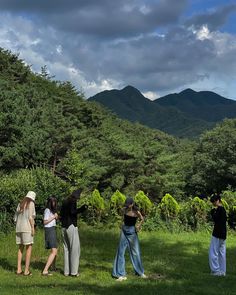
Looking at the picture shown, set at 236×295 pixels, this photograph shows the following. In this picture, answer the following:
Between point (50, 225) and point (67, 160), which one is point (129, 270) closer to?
point (50, 225)

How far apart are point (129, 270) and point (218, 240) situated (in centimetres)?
214

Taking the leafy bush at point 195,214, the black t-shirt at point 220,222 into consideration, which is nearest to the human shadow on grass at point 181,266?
the black t-shirt at point 220,222

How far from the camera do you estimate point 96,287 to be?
8.73m

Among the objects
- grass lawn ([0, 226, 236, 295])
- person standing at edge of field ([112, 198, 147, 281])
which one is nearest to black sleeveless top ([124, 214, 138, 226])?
person standing at edge of field ([112, 198, 147, 281])

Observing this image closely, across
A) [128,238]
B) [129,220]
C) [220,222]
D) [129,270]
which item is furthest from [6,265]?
[220,222]

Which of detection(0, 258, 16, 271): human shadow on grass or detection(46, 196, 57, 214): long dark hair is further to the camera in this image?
detection(0, 258, 16, 271): human shadow on grass

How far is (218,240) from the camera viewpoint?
34.0 feet

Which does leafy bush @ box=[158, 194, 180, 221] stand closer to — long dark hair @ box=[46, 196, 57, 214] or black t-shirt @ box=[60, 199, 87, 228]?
long dark hair @ box=[46, 196, 57, 214]

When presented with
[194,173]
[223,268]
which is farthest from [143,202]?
[194,173]

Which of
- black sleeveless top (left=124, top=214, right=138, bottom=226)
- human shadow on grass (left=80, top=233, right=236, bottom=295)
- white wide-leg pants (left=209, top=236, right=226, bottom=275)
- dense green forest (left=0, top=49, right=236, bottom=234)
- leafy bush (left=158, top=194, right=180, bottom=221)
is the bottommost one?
human shadow on grass (left=80, top=233, right=236, bottom=295)

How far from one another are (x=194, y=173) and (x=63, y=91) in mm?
19514

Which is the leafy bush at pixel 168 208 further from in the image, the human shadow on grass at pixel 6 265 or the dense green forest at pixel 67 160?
the human shadow on grass at pixel 6 265

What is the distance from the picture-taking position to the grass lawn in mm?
8469

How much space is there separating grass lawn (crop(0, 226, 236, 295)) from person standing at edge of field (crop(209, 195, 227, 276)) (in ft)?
0.99
